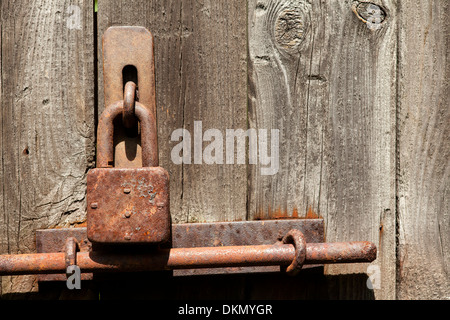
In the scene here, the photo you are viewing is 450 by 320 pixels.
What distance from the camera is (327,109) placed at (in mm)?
677

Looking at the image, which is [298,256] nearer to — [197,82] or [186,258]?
[186,258]

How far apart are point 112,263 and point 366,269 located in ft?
1.50

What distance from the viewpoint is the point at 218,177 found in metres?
0.67

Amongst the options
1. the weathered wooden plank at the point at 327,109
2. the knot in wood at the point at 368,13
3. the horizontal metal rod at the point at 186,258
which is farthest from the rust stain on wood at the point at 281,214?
the knot in wood at the point at 368,13

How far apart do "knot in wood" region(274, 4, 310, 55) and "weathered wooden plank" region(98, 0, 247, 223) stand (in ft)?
Answer: 0.21

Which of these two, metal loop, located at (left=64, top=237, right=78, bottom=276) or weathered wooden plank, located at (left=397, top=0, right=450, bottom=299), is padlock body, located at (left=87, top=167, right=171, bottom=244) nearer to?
metal loop, located at (left=64, top=237, right=78, bottom=276)

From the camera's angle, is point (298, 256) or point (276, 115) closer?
point (298, 256)

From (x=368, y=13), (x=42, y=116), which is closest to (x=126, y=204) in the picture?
(x=42, y=116)

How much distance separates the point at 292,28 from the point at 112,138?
37 cm

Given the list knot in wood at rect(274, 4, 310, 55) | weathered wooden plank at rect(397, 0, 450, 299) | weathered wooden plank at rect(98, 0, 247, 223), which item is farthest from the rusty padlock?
weathered wooden plank at rect(397, 0, 450, 299)

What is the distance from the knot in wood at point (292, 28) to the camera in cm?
67

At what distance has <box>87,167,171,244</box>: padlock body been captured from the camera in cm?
53
